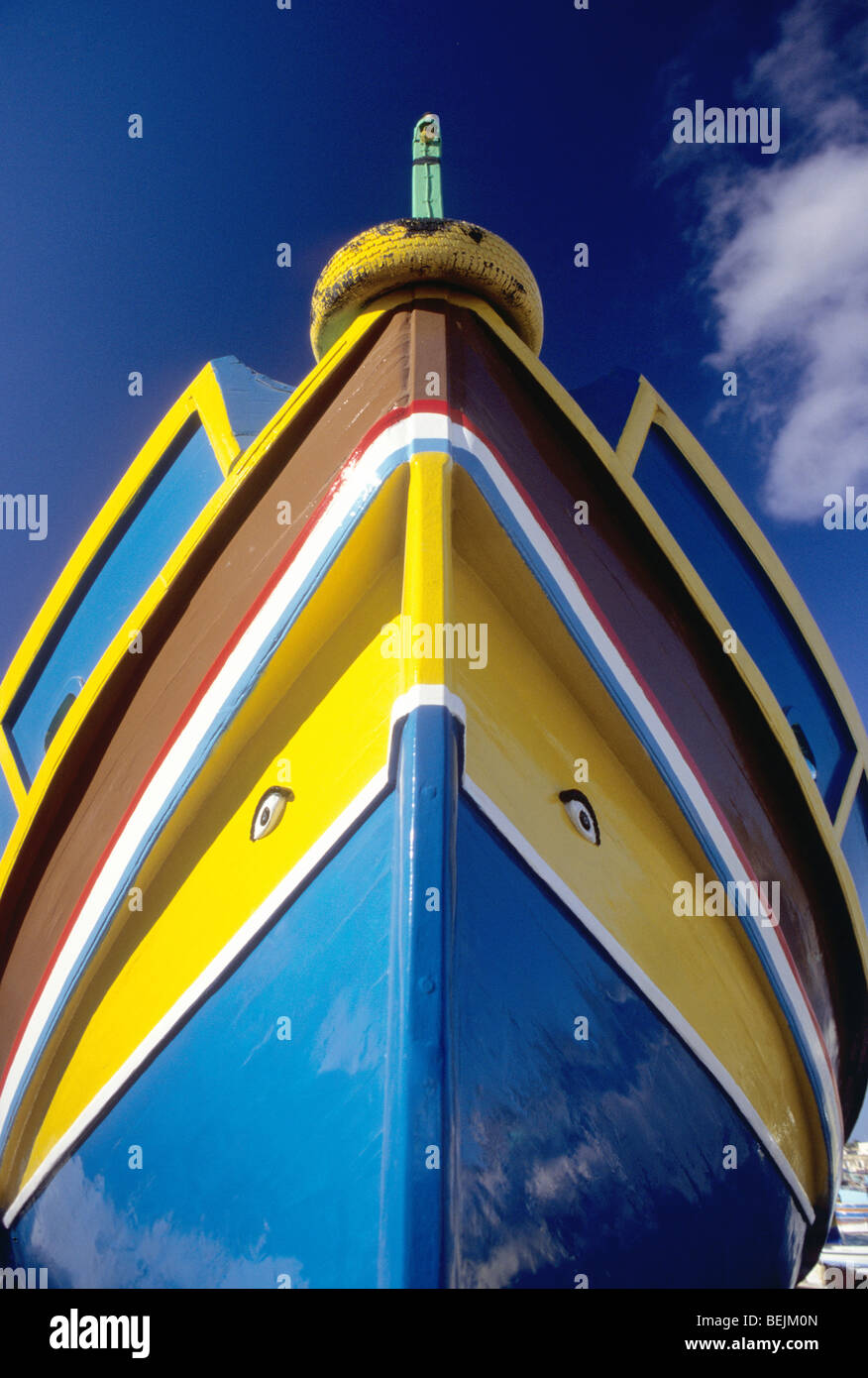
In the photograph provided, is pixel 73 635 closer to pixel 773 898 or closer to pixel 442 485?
pixel 442 485

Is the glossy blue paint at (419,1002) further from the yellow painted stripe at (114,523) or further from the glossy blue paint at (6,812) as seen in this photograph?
the glossy blue paint at (6,812)

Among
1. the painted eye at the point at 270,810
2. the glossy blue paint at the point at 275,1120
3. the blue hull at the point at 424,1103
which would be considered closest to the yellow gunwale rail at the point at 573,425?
the painted eye at the point at 270,810

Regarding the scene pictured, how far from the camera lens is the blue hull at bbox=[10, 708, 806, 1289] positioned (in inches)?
76.0

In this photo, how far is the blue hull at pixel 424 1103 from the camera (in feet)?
6.34

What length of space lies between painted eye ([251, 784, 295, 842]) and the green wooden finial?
2706 mm

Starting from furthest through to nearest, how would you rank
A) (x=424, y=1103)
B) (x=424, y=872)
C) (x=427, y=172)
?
1. (x=427, y=172)
2. (x=424, y=872)
3. (x=424, y=1103)

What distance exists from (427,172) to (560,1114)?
3.84 metres

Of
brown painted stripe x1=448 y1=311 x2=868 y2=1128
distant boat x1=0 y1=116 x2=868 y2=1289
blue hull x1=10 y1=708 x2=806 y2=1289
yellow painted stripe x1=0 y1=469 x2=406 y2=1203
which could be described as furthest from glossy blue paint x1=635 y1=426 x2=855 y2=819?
blue hull x1=10 y1=708 x2=806 y2=1289

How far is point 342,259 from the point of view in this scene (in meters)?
3.06

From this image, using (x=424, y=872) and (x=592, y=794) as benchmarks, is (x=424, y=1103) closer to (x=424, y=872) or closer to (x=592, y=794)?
(x=424, y=872)

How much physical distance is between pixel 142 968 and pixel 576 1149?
63.0 inches

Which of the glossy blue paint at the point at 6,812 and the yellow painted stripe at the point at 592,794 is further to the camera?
the glossy blue paint at the point at 6,812

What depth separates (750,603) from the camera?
402cm

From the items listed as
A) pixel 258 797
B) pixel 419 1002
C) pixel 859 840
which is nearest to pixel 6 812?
pixel 258 797
